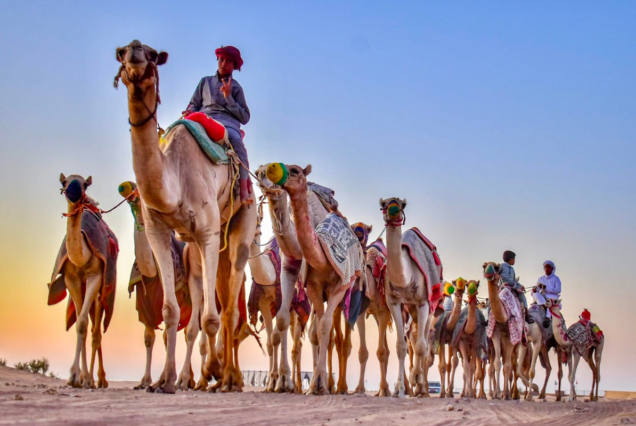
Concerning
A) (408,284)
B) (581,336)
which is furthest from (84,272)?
(581,336)

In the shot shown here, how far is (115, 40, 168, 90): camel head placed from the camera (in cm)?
655

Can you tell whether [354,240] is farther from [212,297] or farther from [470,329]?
[470,329]

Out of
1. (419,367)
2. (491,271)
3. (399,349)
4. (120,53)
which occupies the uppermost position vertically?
(120,53)

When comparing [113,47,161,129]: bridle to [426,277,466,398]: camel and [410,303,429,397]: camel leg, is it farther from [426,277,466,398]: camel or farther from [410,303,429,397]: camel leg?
[426,277,466,398]: camel

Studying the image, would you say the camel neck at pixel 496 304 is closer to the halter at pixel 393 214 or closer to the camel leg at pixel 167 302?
the halter at pixel 393 214

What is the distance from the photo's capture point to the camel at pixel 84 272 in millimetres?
9930

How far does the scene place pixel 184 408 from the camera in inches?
213

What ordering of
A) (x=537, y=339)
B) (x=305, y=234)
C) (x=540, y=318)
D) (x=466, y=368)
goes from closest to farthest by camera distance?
(x=305, y=234), (x=466, y=368), (x=537, y=339), (x=540, y=318)

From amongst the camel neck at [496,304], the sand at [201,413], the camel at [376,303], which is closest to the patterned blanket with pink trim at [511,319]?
the camel neck at [496,304]

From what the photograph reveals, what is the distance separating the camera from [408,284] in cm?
1262

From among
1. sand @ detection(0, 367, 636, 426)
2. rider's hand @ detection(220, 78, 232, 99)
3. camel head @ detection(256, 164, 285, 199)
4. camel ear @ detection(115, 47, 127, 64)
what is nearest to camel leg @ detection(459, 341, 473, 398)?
camel head @ detection(256, 164, 285, 199)

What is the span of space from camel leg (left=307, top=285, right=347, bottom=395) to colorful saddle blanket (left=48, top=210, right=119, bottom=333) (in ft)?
9.13

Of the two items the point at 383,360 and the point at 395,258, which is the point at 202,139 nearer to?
the point at 395,258

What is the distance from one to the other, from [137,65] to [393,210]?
19.9ft
